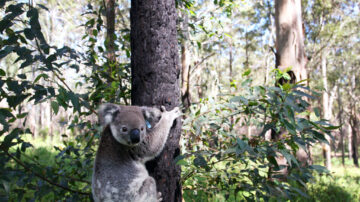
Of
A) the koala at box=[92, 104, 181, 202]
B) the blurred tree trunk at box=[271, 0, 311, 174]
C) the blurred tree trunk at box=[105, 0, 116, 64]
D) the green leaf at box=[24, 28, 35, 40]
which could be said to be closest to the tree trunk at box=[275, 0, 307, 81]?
the blurred tree trunk at box=[271, 0, 311, 174]

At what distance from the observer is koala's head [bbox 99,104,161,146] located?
193 centimetres

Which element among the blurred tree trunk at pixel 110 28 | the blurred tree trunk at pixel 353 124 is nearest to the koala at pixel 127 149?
the blurred tree trunk at pixel 110 28

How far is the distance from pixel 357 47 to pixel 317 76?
9.86 feet

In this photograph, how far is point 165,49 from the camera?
1936 millimetres

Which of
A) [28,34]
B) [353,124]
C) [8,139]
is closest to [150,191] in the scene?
[8,139]

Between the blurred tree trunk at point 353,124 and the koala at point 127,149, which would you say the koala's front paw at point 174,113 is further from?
the blurred tree trunk at point 353,124

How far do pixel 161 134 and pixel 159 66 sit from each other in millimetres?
521

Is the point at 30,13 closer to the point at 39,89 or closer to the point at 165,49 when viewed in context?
the point at 39,89

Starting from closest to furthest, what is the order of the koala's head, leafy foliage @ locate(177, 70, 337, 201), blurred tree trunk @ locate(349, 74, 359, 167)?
leafy foliage @ locate(177, 70, 337, 201), the koala's head, blurred tree trunk @ locate(349, 74, 359, 167)

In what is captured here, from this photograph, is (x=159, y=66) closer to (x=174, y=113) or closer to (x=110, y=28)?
(x=174, y=113)

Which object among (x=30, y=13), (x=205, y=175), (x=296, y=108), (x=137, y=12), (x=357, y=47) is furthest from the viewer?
(x=357, y=47)

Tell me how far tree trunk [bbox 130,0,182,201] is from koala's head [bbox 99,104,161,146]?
9 cm

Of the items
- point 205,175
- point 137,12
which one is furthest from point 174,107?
point 137,12

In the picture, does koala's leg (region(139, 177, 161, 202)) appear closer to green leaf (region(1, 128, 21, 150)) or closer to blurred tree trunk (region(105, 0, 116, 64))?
green leaf (region(1, 128, 21, 150))
